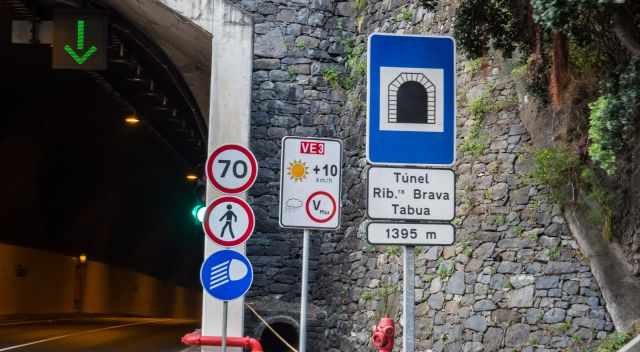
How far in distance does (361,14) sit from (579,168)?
7.20m

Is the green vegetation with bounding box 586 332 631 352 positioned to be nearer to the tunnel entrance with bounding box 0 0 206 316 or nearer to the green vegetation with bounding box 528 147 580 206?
the green vegetation with bounding box 528 147 580 206

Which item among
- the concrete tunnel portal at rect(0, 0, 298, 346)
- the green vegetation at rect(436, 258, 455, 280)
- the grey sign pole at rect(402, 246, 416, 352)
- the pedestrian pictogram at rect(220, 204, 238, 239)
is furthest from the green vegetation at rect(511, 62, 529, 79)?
the grey sign pole at rect(402, 246, 416, 352)

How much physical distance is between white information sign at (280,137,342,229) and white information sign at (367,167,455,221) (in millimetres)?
1998

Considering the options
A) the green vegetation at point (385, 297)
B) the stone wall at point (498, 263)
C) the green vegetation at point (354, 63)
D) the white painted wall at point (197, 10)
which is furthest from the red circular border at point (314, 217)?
the green vegetation at point (354, 63)

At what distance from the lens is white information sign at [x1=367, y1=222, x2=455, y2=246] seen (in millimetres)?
6098

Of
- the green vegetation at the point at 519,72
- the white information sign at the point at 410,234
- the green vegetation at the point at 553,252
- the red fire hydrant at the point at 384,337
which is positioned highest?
the green vegetation at the point at 519,72

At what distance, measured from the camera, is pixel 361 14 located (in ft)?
58.4

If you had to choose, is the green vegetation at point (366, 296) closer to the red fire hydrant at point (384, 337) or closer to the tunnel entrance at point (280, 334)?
the tunnel entrance at point (280, 334)

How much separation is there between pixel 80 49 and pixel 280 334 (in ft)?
20.9

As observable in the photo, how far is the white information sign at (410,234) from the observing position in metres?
6.10

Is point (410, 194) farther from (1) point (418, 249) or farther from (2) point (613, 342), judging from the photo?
(1) point (418, 249)

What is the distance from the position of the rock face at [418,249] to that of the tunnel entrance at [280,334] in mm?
280

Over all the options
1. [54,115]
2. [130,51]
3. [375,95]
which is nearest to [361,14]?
[130,51]

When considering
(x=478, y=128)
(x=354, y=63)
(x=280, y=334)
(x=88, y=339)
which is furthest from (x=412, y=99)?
(x=88, y=339)
